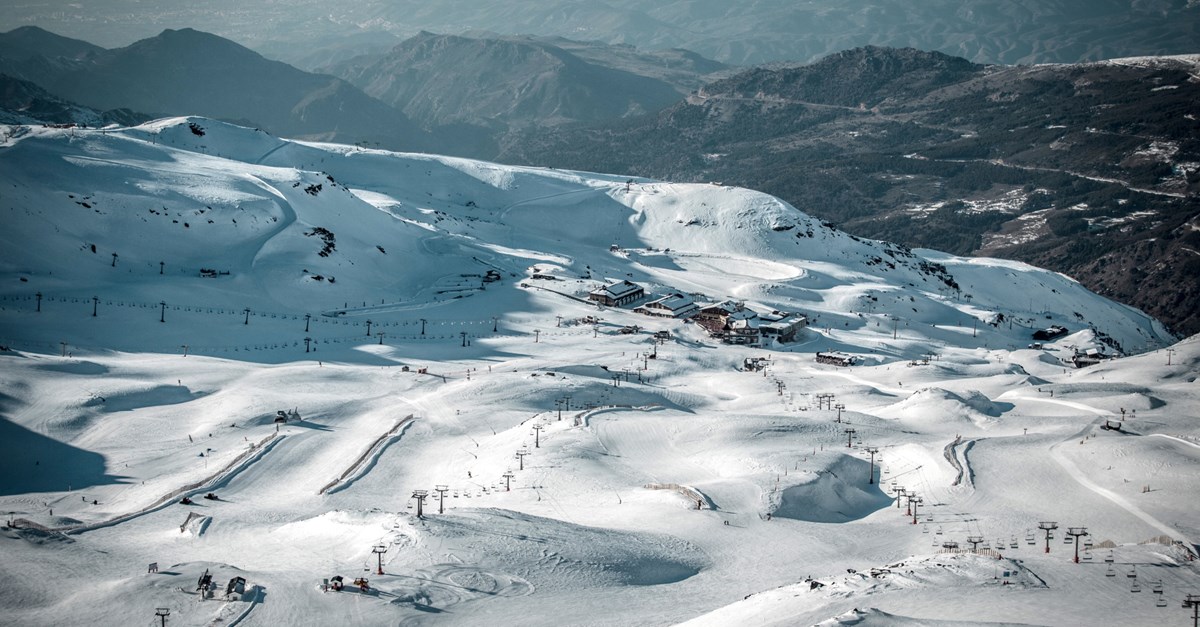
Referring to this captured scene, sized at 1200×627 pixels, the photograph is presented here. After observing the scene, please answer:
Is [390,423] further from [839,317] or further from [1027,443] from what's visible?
[839,317]

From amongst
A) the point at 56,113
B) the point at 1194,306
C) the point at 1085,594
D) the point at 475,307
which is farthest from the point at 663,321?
the point at 56,113

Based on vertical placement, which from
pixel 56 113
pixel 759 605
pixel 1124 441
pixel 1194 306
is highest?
pixel 56 113

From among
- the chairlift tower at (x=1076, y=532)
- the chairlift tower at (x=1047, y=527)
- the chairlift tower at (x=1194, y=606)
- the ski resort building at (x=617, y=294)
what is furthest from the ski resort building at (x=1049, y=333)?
the chairlift tower at (x=1194, y=606)

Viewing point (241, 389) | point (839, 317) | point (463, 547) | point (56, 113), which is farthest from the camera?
point (56, 113)

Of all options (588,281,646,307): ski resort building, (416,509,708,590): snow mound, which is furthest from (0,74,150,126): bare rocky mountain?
(416,509,708,590): snow mound

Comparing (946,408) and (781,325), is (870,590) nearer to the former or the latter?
(946,408)

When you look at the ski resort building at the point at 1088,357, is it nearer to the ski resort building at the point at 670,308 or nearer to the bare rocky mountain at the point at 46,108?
the ski resort building at the point at 670,308

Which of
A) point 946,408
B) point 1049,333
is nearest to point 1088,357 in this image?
point 1049,333
